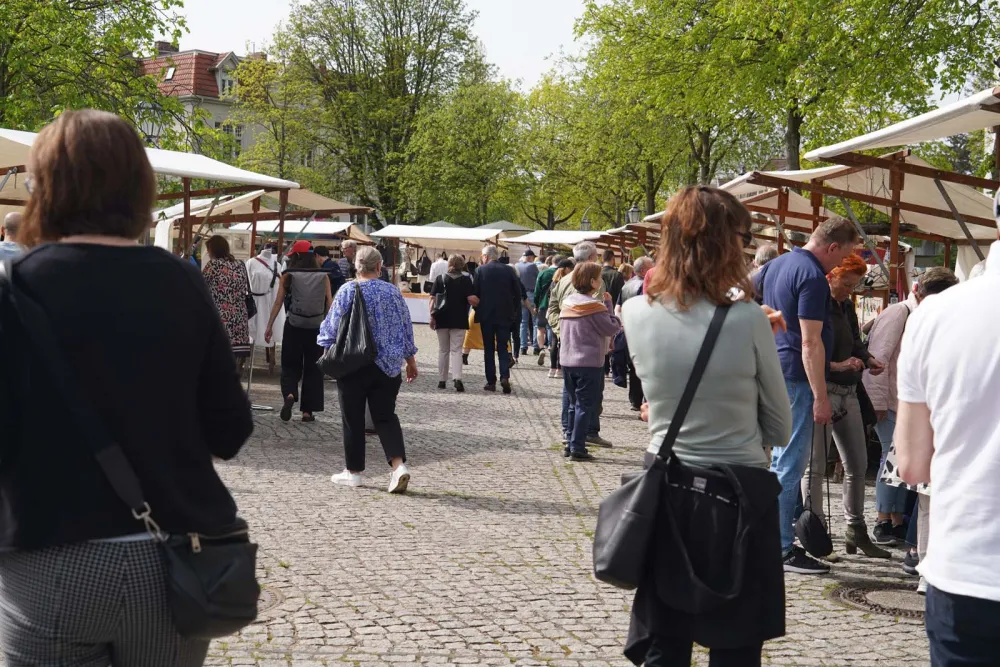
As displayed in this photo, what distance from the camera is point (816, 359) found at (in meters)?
6.48

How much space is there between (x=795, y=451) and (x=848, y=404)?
72 cm

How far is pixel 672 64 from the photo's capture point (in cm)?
2839

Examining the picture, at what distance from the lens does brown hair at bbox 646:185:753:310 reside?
374 centimetres

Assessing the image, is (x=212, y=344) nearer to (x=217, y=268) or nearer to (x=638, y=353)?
(x=638, y=353)

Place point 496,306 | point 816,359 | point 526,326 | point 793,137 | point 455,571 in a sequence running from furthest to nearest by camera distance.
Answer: point 793,137 < point 526,326 < point 496,306 < point 455,571 < point 816,359

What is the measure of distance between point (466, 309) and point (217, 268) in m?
5.02

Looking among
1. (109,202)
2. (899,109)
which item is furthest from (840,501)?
(899,109)

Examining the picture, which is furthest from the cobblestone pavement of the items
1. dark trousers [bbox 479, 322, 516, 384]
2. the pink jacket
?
dark trousers [bbox 479, 322, 516, 384]

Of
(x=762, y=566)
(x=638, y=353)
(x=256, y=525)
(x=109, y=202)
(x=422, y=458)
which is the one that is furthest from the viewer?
(x=422, y=458)

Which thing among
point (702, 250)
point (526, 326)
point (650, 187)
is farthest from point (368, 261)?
point (650, 187)

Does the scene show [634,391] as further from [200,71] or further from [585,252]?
[200,71]

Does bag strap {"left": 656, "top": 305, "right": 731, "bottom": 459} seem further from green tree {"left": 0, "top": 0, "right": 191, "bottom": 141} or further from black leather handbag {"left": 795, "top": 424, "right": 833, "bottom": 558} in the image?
green tree {"left": 0, "top": 0, "right": 191, "bottom": 141}

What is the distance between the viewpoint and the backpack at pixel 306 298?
1256cm

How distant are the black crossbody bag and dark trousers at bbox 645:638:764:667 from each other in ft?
4.96
